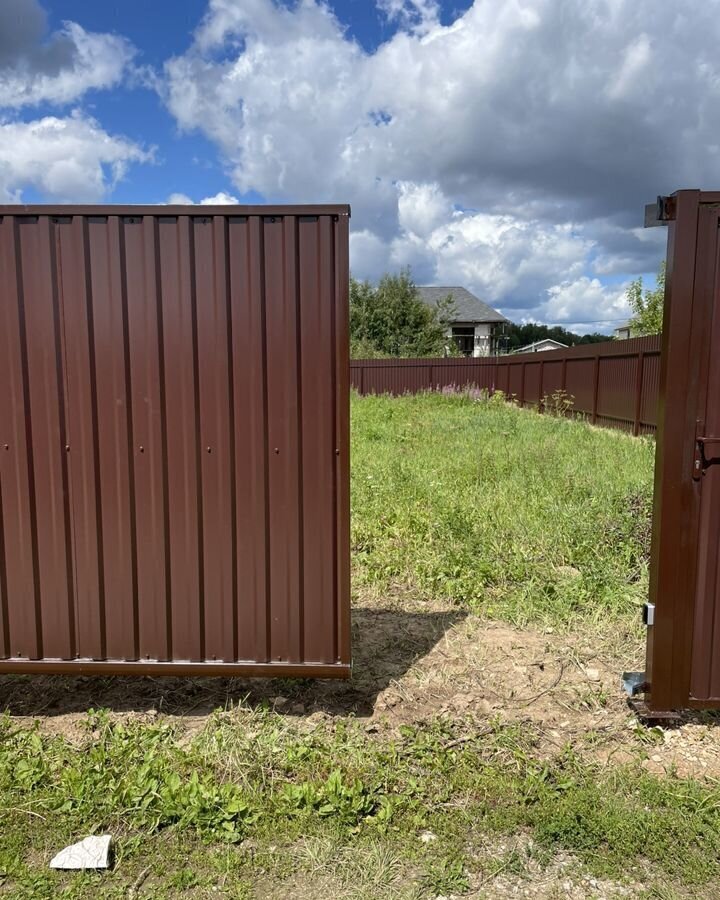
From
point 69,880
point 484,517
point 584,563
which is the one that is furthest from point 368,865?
point 484,517

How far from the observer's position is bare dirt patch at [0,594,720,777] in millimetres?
3006

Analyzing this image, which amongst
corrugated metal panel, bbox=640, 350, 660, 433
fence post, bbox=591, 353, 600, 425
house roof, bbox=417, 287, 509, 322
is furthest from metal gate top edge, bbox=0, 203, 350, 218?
house roof, bbox=417, 287, 509, 322

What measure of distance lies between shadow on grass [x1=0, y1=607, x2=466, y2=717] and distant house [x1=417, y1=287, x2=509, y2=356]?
153 feet

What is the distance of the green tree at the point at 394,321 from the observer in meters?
37.3

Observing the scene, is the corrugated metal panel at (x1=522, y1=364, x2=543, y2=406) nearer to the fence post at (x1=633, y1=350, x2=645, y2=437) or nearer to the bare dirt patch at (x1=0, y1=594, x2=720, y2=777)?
the fence post at (x1=633, y1=350, x2=645, y2=437)

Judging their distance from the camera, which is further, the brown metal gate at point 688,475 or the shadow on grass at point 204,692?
the shadow on grass at point 204,692

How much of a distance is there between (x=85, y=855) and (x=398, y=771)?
122 cm

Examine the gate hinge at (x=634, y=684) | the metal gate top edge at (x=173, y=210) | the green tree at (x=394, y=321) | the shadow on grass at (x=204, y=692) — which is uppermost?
the green tree at (x=394, y=321)

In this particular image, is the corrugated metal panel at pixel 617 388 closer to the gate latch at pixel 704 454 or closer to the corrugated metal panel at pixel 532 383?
the corrugated metal panel at pixel 532 383

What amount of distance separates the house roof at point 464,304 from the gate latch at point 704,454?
153 ft

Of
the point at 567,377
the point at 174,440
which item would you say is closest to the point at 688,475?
the point at 174,440

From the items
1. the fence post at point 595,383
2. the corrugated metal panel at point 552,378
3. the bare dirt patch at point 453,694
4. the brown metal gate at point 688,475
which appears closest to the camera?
the brown metal gate at point 688,475

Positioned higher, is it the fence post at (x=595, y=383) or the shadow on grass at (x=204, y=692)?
the fence post at (x=595, y=383)

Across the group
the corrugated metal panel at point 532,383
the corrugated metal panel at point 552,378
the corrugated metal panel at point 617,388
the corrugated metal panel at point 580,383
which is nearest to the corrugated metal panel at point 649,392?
the corrugated metal panel at point 617,388
